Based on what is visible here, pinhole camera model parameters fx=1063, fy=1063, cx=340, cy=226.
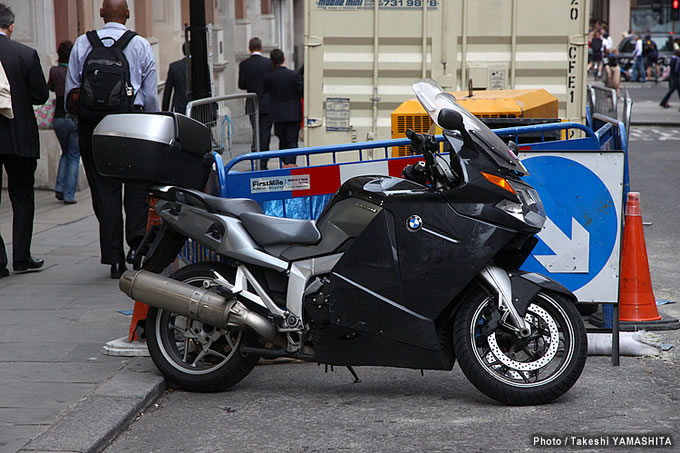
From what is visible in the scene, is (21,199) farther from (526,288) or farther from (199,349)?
(526,288)

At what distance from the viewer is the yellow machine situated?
26.7ft

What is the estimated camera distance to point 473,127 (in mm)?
5066

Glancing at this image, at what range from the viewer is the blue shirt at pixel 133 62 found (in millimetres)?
7707

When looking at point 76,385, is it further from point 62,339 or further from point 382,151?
point 382,151

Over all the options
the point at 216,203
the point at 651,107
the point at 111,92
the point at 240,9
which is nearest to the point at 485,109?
the point at 111,92

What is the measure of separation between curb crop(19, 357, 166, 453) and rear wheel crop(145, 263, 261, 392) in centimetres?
14

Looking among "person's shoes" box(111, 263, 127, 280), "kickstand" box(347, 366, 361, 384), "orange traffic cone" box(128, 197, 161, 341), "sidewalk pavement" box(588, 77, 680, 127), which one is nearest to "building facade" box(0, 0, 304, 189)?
"person's shoes" box(111, 263, 127, 280)

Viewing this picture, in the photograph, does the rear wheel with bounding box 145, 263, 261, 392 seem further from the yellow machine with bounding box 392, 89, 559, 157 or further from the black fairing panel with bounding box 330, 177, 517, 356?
the yellow machine with bounding box 392, 89, 559, 157

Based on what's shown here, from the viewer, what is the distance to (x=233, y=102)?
342 inches

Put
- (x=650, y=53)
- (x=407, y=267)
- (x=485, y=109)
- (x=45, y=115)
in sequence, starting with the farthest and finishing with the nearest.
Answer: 1. (x=650, y=53)
2. (x=45, y=115)
3. (x=485, y=109)
4. (x=407, y=267)

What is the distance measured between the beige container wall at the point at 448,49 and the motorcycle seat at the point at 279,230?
5465mm

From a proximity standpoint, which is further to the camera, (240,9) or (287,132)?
(240,9)

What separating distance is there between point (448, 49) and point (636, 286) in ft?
14.8

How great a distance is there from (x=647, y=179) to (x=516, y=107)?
684 centimetres
